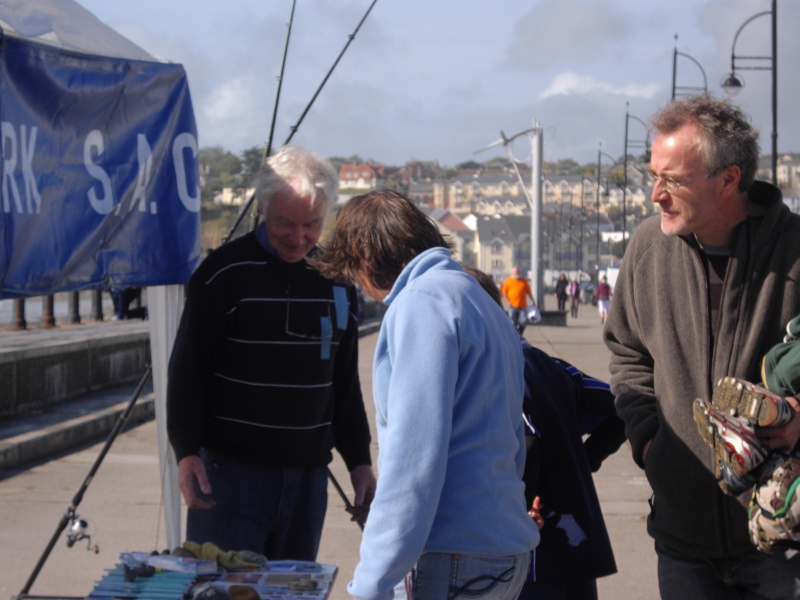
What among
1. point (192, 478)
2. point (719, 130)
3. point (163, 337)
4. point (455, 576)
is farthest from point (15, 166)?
point (719, 130)

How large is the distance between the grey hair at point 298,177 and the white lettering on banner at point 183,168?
72 cm

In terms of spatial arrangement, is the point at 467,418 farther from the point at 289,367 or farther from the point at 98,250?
the point at 98,250

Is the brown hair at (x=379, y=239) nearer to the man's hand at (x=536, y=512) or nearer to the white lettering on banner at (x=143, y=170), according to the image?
the man's hand at (x=536, y=512)

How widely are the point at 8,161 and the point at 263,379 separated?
3.44 ft

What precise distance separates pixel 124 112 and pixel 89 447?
6698 mm

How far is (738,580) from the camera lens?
2789mm

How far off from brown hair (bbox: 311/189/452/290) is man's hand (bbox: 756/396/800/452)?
2.78 ft

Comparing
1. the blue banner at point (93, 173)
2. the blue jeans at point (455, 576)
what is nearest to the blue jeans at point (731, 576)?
the blue jeans at point (455, 576)

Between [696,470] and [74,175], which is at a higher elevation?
[74,175]

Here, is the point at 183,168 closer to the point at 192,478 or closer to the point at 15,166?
the point at 15,166

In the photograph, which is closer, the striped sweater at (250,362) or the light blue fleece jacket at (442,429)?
the light blue fleece jacket at (442,429)

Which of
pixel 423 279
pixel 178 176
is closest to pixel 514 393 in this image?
pixel 423 279

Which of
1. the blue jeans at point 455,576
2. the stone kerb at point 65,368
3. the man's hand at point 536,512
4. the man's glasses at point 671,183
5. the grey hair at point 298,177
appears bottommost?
the stone kerb at point 65,368

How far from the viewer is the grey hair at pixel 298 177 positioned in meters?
3.64
